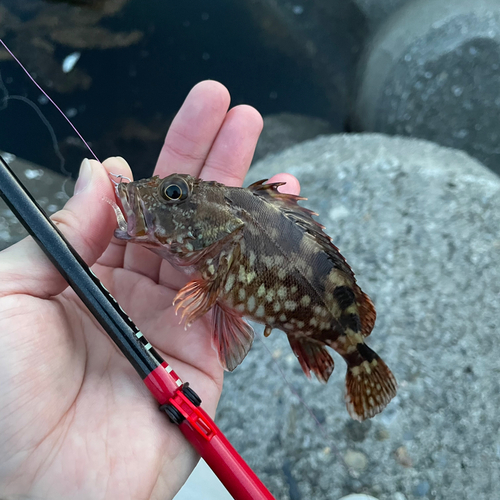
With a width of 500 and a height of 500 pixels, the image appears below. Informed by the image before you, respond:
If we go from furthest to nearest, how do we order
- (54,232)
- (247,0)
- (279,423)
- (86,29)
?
(247,0)
(86,29)
(279,423)
(54,232)

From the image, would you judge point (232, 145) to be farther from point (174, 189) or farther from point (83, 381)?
point (83, 381)

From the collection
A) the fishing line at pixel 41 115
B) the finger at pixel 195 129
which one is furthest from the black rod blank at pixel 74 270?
the fishing line at pixel 41 115

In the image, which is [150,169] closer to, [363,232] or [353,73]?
[363,232]

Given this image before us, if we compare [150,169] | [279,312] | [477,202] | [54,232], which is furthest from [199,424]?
[150,169]

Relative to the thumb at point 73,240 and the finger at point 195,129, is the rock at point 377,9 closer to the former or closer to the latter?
the finger at point 195,129

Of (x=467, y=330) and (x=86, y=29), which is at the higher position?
(x=86, y=29)

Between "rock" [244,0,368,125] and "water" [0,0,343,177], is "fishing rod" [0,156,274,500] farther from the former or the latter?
"rock" [244,0,368,125]

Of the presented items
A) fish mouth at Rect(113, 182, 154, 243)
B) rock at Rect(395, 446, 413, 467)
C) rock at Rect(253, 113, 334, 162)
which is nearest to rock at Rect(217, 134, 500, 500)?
rock at Rect(395, 446, 413, 467)
